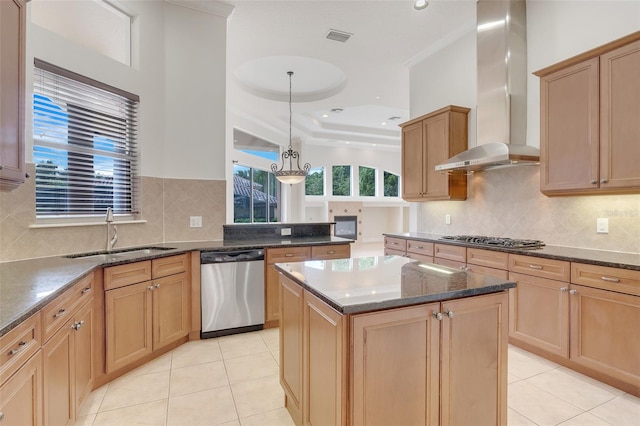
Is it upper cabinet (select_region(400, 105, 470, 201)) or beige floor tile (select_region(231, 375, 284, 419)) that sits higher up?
upper cabinet (select_region(400, 105, 470, 201))

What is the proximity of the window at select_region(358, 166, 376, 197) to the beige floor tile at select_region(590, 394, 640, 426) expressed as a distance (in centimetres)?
932

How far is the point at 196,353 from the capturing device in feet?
9.68

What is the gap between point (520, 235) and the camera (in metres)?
3.47

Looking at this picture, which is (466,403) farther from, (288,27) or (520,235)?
(288,27)

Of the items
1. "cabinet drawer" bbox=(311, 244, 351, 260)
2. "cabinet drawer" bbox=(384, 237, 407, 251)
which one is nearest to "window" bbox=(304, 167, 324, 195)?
"cabinet drawer" bbox=(384, 237, 407, 251)

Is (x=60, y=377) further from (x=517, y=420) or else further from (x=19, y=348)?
(x=517, y=420)

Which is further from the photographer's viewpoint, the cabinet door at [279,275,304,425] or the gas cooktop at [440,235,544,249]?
the gas cooktop at [440,235,544,249]

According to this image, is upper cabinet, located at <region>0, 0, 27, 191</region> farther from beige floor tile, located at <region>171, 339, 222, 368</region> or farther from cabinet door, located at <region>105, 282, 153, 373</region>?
beige floor tile, located at <region>171, 339, 222, 368</region>

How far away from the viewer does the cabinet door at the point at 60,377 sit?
1504 millimetres

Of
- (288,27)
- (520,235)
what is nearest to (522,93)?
(520,235)

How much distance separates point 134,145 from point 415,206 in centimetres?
381

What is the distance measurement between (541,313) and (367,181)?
29.3 feet

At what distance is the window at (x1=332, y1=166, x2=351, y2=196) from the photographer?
35.7 feet

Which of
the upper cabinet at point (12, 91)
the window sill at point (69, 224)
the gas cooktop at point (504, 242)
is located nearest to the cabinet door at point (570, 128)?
the gas cooktop at point (504, 242)
